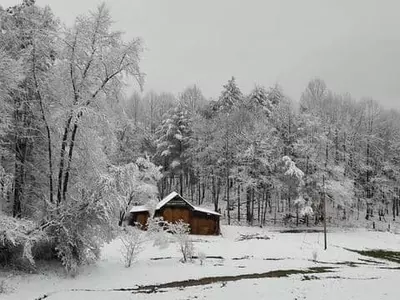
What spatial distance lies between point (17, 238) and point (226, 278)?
855 cm

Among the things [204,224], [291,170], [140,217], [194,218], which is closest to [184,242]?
[204,224]

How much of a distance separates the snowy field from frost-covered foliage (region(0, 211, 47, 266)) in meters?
1.00

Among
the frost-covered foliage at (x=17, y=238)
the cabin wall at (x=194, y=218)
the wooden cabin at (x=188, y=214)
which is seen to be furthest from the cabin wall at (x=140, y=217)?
the frost-covered foliage at (x=17, y=238)

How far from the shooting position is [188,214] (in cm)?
3509

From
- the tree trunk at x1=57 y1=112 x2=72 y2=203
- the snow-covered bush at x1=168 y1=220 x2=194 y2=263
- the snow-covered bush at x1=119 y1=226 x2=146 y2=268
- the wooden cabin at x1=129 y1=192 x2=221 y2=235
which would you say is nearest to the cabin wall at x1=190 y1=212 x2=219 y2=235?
the wooden cabin at x1=129 y1=192 x2=221 y2=235

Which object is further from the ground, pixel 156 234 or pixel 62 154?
pixel 62 154

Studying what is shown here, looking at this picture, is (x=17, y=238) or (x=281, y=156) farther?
(x=281, y=156)

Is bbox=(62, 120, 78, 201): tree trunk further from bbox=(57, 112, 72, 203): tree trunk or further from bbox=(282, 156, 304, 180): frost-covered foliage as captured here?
bbox=(282, 156, 304, 180): frost-covered foliage

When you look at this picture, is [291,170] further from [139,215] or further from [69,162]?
[69,162]

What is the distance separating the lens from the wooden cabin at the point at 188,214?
114ft

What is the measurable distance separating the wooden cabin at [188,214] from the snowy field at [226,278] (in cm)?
829

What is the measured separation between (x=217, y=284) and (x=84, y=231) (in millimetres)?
5774

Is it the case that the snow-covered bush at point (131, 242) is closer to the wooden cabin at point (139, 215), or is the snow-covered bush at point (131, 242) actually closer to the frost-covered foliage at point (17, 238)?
the frost-covered foliage at point (17, 238)

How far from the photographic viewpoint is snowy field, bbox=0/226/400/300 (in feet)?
42.8
